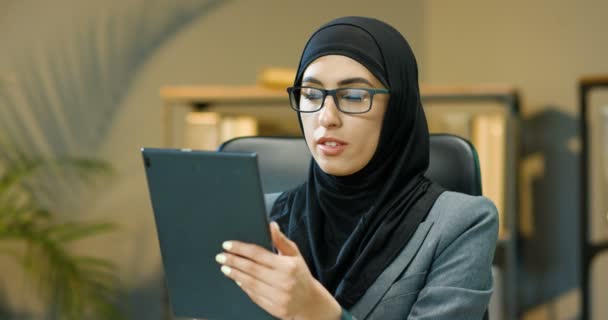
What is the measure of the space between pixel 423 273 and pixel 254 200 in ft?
1.09

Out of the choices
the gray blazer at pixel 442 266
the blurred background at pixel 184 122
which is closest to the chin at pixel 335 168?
the gray blazer at pixel 442 266

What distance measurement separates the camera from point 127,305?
9.66ft

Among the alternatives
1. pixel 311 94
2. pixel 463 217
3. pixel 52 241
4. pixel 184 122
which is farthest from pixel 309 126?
pixel 184 122

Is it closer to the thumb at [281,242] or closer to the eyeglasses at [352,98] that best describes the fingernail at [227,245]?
the thumb at [281,242]

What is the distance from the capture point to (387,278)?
1.19 metres

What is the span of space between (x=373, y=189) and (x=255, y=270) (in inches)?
12.4

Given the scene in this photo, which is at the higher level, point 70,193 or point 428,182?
point 428,182

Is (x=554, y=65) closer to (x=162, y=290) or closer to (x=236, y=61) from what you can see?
(x=236, y=61)

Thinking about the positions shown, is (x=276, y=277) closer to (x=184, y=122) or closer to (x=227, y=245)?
(x=227, y=245)

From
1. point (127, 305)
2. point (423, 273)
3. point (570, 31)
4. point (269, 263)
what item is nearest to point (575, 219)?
point (570, 31)

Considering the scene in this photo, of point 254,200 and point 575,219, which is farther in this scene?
A: point 575,219

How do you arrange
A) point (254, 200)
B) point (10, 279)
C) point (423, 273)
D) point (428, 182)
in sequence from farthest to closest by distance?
point (10, 279) < point (428, 182) < point (423, 273) < point (254, 200)

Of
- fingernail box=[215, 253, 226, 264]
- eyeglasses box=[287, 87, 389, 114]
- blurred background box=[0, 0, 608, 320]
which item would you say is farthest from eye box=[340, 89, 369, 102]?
blurred background box=[0, 0, 608, 320]

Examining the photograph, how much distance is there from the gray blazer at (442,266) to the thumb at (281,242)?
230mm
